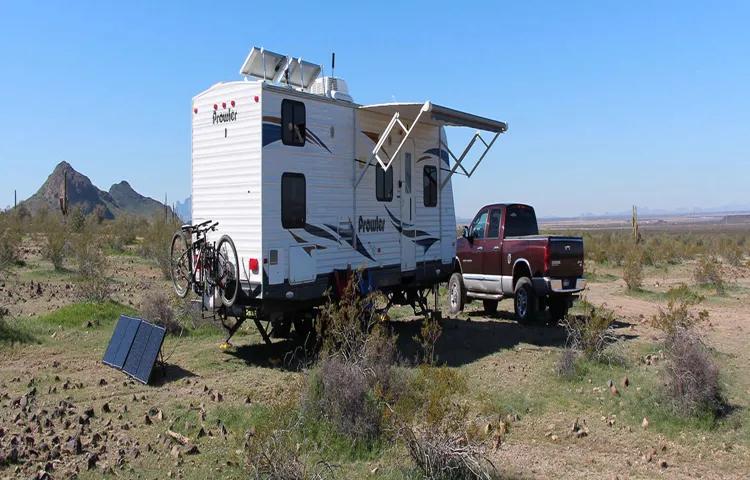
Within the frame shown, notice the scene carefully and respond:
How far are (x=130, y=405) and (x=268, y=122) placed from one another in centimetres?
407

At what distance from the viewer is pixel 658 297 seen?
674 inches

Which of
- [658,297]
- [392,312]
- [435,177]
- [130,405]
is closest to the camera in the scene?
[130,405]

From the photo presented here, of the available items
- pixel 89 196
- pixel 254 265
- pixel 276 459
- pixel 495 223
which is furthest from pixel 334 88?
pixel 89 196

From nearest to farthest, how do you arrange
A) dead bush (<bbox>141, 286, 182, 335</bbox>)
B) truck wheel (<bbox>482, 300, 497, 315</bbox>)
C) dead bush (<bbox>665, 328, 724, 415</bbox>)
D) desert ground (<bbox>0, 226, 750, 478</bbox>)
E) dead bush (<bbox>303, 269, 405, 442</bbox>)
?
1. desert ground (<bbox>0, 226, 750, 478</bbox>)
2. dead bush (<bbox>303, 269, 405, 442</bbox>)
3. dead bush (<bbox>665, 328, 724, 415</bbox>)
4. dead bush (<bbox>141, 286, 182, 335</bbox>)
5. truck wheel (<bbox>482, 300, 497, 315</bbox>)

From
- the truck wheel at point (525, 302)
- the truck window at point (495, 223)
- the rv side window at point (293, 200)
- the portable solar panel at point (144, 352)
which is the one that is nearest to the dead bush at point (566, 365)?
the truck wheel at point (525, 302)

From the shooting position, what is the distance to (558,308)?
12.9m

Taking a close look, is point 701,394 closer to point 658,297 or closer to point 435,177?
point 435,177

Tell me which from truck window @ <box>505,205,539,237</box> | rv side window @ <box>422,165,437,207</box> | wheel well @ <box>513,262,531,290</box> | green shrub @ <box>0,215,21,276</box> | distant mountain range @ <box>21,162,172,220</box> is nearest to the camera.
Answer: rv side window @ <box>422,165,437,207</box>

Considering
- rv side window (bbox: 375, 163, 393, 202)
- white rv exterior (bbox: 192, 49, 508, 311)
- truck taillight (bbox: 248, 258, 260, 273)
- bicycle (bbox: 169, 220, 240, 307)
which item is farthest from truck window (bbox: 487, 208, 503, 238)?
bicycle (bbox: 169, 220, 240, 307)

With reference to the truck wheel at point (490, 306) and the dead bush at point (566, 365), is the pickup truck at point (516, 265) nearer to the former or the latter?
the truck wheel at point (490, 306)

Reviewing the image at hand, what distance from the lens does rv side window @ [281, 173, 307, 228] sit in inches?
361

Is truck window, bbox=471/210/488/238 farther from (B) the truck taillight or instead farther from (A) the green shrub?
(A) the green shrub

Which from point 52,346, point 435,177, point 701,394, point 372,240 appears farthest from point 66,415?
point 435,177

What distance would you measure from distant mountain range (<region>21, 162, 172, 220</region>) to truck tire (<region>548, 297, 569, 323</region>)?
8156cm
